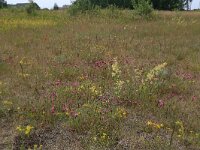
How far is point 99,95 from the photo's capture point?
283 inches

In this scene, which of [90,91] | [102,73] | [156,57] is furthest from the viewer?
[156,57]

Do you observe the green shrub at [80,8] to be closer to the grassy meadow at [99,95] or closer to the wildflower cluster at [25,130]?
the grassy meadow at [99,95]

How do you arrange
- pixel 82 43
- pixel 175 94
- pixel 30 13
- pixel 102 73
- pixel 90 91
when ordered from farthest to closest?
pixel 30 13
pixel 82 43
pixel 102 73
pixel 175 94
pixel 90 91

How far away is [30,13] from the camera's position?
2527 cm

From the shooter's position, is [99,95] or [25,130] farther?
[99,95]

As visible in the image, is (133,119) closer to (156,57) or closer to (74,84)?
(74,84)

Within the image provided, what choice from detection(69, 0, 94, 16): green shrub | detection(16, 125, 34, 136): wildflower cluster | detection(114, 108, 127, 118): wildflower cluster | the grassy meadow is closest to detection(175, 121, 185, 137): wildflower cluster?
the grassy meadow

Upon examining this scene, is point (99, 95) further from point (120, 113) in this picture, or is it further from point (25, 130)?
point (25, 130)

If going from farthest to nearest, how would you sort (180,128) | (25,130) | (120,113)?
(120,113), (180,128), (25,130)

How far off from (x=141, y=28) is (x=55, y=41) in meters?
→ 4.79

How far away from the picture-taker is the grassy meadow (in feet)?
18.8

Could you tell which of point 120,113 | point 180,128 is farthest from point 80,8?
point 180,128

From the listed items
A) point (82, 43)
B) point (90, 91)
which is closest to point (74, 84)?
point (90, 91)

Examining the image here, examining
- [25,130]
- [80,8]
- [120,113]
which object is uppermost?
[80,8]
